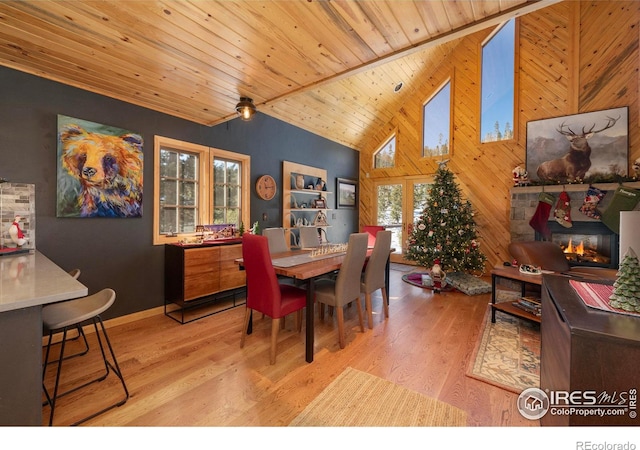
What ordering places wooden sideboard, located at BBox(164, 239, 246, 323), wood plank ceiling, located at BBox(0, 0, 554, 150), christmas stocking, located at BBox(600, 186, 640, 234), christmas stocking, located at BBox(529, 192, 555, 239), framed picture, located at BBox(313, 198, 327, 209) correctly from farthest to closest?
framed picture, located at BBox(313, 198, 327, 209) < christmas stocking, located at BBox(529, 192, 555, 239) < christmas stocking, located at BBox(600, 186, 640, 234) < wooden sideboard, located at BBox(164, 239, 246, 323) < wood plank ceiling, located at BBox(0, 0, 554, 150)

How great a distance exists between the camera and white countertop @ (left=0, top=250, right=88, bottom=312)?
1036 millimetres

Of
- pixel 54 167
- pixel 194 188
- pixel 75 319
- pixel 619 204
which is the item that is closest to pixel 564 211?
pixel 619 204

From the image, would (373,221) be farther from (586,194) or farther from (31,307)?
(31,307)

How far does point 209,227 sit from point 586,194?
18.1 feet

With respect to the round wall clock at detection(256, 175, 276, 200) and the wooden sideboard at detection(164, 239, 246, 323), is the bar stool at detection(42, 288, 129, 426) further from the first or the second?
the round wall clock at detection(256, 175, 276, 200)

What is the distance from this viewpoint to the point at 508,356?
2.18 meters

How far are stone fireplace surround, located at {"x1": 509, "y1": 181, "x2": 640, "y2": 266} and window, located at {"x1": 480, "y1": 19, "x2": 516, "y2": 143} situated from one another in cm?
113

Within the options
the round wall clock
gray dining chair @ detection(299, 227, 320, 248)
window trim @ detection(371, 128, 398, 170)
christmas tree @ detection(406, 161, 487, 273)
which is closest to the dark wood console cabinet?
gray dining chair @ detection(299, 227, 320, 248)

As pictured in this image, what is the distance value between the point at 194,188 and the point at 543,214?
5225 millimetres

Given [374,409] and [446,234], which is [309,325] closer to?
[374,409]

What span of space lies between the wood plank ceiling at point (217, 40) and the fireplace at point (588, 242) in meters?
3.83

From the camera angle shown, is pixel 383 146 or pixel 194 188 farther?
pixel 383 146

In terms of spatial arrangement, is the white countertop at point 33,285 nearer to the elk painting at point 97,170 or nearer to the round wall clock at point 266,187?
the elk painting at point 97,170
